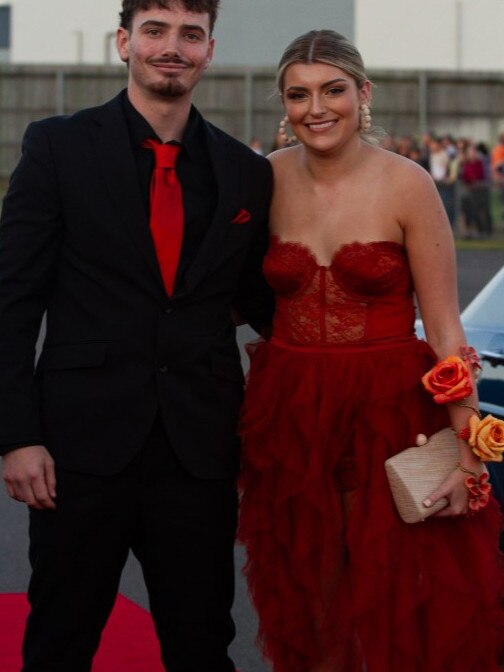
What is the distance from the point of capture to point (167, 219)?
3.86 meters

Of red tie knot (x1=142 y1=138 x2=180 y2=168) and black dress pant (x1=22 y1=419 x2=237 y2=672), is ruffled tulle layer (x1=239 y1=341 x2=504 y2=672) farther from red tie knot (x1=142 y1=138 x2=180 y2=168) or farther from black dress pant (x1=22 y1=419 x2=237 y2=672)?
red tie knot (x1=142 y1=138 x2=180 y2=168)

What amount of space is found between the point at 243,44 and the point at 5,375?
1580 inches

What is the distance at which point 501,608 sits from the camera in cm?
407

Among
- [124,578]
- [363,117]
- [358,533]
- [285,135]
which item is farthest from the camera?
[124,578]

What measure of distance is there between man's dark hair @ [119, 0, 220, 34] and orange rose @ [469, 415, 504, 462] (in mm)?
1327

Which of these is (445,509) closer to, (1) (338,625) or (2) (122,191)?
(1) (338,625)

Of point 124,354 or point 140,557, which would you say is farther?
point 140,557

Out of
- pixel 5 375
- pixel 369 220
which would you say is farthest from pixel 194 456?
pixel 369 220

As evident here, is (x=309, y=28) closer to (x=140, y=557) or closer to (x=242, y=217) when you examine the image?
(x=242, y=217)

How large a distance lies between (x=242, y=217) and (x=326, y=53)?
20.0 inches

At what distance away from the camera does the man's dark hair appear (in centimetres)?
385

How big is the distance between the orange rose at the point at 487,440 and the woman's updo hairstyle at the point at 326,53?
101 cm

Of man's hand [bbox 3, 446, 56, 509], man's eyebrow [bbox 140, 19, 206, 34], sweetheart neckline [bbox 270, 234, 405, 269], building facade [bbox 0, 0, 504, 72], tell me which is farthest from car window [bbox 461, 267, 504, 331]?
building facade [bbox 0, 0, 504, 72]

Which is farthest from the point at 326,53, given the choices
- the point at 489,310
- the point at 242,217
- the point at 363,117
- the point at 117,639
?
the point at 117,639
